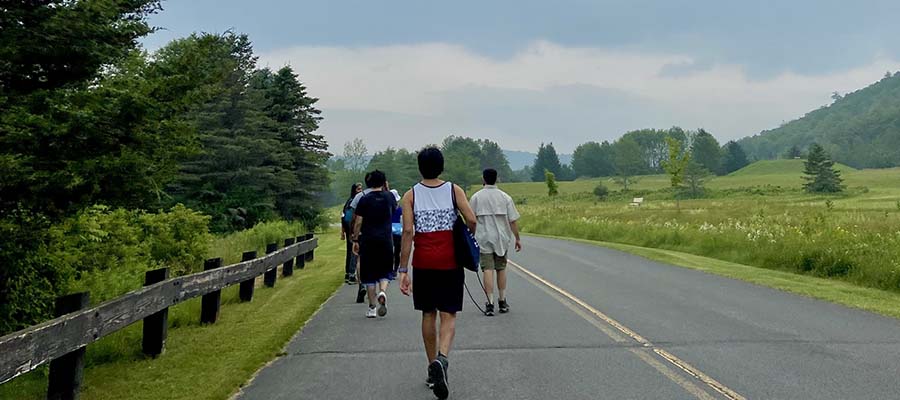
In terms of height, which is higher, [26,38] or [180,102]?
[26,38]

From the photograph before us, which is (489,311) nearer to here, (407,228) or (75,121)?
(407,228)

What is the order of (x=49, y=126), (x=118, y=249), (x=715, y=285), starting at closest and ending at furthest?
(x=49, y=126) < (x=118, y=249) < (x=715, y=285)

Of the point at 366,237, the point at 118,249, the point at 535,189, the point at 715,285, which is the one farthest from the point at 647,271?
the point at 535,189

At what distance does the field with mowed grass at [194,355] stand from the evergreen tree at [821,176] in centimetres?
8497

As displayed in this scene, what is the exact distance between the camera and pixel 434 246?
626cm

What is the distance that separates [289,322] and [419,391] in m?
3.89

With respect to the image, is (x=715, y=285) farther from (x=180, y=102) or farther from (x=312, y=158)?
(x=312, y=158)

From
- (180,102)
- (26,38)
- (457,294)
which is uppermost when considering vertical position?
(26,38)

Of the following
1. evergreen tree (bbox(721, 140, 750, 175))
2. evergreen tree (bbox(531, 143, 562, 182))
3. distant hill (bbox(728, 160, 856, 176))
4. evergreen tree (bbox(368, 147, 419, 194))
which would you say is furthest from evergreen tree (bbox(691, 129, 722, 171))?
evergreen tree (bbox(368, 147, 419, 194))

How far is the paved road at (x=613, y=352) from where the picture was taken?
5977 millimetres

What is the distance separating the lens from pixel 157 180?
7.29m

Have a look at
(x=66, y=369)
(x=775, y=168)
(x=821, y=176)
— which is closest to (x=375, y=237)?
(x=66, y=369)

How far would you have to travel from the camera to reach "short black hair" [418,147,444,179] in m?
6.29

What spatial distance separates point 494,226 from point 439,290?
15.1 ft
